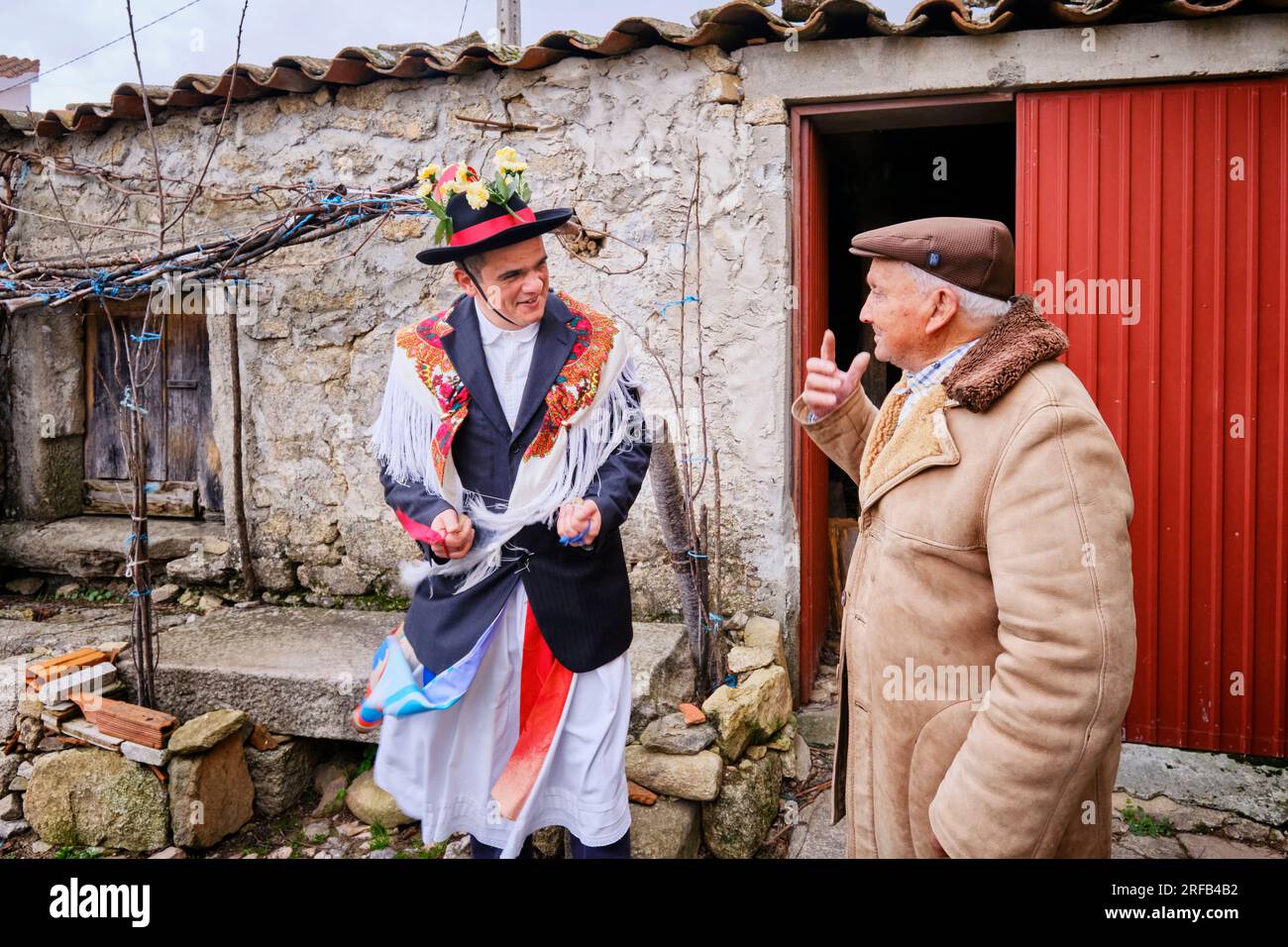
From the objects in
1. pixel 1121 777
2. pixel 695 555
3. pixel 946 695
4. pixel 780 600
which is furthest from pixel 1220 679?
pixel 946 695

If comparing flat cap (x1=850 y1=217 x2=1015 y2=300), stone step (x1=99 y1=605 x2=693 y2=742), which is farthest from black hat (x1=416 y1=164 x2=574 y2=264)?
stone step (x1=99 y1=605 x2=693 y2=742)

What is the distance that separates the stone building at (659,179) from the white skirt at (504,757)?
1833 mm

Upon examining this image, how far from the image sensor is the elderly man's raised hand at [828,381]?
6.61 feet

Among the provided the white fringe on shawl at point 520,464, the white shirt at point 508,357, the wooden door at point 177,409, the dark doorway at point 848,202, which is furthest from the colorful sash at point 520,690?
the wooden door at point 177,409

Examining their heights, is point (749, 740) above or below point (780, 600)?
below

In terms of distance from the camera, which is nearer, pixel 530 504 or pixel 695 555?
pixel 530 504

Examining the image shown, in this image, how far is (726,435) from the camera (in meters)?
4.05

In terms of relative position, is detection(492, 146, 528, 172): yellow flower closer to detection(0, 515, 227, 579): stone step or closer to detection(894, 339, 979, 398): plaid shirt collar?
detection(894, 339, 979, 398): plaid shirt collar

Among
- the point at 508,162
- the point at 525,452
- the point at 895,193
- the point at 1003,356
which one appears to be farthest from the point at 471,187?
the point at 895,193

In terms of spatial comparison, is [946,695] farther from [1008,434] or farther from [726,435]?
[726,435]

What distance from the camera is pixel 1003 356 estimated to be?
5.42ft

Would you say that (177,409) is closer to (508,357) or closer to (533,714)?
(508,357)

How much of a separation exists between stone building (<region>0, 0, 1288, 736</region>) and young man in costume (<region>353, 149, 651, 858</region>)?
1.76 metres
